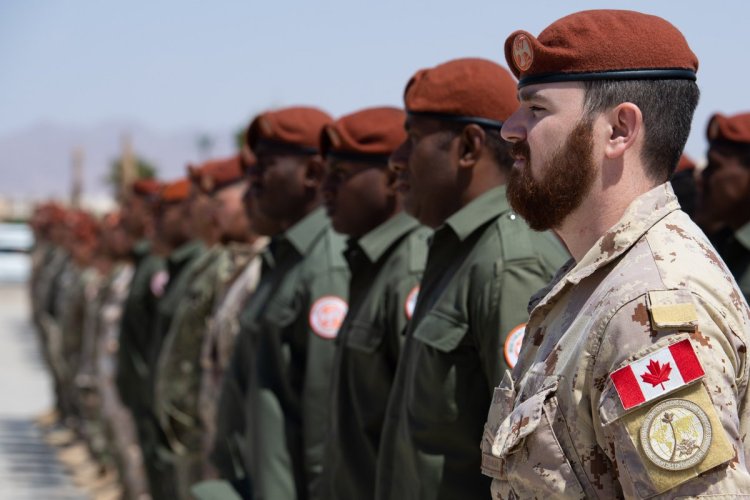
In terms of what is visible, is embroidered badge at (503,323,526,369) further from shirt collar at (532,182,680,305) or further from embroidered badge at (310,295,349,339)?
embroidered badge at (310,295,349,339)

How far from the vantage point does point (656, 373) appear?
6.40 feet

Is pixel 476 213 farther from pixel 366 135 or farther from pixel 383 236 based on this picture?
pixel 366 135

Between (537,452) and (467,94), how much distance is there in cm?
176

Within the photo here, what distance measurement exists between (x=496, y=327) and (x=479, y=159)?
0.71 m

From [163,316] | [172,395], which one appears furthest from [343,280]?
[163,316]

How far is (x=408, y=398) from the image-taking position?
10.7 ft

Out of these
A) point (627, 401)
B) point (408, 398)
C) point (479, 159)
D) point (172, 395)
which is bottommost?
point (172, 395)

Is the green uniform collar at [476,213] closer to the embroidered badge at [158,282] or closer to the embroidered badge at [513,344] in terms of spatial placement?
the embroidered badge at [513,344]

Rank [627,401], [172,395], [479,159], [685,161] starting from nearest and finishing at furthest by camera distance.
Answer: [627,401]
[479,159]
[685,161]
[172,395]

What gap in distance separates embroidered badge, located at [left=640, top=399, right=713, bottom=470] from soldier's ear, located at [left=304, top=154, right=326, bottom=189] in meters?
3.58

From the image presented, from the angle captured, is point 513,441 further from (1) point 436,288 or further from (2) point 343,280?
(2) point 343,280

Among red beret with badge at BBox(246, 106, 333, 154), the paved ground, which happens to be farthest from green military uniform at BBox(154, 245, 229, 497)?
the paved ground

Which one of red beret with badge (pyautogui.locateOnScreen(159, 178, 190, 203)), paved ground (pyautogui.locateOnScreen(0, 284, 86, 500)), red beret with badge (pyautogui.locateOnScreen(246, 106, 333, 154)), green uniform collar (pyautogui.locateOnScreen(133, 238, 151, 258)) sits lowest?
paved ground (pyautogui.locateOnScreen(0, 284, 86, 500))

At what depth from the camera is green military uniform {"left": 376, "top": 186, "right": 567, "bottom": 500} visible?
315 cm
